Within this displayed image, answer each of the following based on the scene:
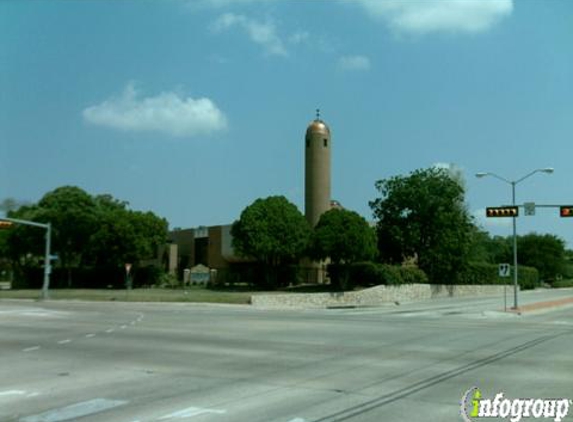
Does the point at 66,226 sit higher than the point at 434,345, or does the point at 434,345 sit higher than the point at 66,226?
the point at 66,226

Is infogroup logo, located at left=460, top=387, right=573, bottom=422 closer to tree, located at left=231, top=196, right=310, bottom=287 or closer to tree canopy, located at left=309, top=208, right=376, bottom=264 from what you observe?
tree canopy, located at left=309, top=208, right=376, bottom=264

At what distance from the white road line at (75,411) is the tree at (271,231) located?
46.5 m

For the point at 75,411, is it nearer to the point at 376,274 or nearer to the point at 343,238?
the point at 343,238

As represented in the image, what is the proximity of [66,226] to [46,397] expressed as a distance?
59123 mm

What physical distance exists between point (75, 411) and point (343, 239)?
4640 centimetres

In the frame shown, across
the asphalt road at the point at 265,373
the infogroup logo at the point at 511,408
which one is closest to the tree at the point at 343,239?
the asphalt road at the point at 265,373

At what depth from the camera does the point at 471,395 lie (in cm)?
1056

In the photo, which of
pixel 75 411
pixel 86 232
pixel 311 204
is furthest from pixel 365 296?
pixel 75 411

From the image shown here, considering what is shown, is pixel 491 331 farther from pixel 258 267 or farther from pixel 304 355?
pixel 258 267

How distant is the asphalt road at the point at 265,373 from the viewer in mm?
9406

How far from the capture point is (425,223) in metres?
63.2

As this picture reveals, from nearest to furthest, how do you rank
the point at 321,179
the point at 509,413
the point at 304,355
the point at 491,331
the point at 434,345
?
the point at 509,413
the point at 304,355
the point at 434,345
the point at 491,331
the point at 321,179

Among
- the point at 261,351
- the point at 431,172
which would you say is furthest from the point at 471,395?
the point at 431,172

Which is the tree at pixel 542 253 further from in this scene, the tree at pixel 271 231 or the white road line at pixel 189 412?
the white road line at pixel 189 412
